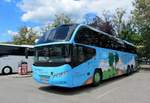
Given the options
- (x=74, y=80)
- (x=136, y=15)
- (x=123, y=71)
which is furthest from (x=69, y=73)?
(x=136, y=15)

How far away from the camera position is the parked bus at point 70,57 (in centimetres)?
1151

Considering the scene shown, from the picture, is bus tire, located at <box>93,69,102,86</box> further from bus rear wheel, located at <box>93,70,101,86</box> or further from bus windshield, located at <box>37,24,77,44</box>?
→ bus windshield, located at <box>37,24,77,44</box>

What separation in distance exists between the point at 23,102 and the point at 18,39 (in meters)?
45.8

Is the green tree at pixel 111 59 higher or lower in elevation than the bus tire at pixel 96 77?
higher

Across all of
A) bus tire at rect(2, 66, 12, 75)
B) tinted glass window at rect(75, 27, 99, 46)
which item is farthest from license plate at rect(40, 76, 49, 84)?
bus tire at rect(2, 66, 12, 75)

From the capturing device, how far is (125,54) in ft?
70.9

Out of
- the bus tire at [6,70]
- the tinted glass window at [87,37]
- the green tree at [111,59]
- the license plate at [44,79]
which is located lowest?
the bus tire at [6,70]

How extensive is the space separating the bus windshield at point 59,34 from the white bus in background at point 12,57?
9.55 meters

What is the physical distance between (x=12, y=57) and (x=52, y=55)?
1126 cm

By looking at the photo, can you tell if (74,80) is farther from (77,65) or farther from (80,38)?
(80,38)

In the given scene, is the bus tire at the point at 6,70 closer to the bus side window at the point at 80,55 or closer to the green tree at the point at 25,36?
the bus side window at the point at 80,55

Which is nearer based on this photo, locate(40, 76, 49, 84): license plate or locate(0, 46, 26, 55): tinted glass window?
locate(40, 76, 49, 84): license plate

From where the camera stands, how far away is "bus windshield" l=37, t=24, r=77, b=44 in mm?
12008

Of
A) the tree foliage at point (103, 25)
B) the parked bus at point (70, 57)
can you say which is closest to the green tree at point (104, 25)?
the tree foliage at point (103, 25)
